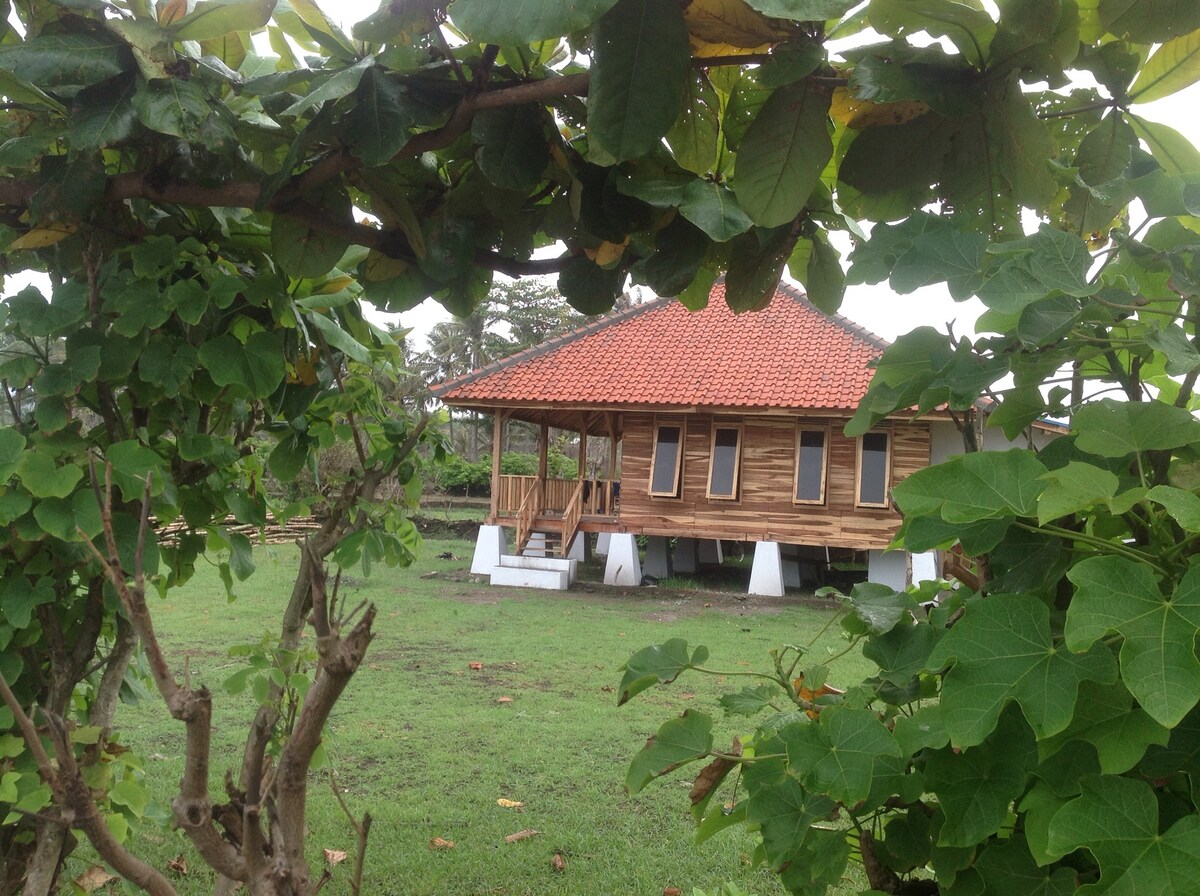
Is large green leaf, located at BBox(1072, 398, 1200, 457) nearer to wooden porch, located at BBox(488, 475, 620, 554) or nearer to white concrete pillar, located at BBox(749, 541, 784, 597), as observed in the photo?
white concrete pillar, located at BBox(749, 541, 784, 597)

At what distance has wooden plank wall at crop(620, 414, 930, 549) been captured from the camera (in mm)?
12078

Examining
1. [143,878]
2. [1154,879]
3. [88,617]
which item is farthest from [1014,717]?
[88,617]

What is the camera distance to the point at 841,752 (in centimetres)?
81

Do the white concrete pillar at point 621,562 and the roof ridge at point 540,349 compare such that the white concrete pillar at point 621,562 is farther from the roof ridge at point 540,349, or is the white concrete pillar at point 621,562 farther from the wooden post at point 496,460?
the roof ridge at point 540,349

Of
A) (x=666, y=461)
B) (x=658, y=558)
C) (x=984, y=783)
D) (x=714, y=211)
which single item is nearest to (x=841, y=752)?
(x=984, y=783)

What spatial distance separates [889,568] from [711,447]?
3.04 m

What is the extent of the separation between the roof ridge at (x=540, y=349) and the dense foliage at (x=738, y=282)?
11156 millimetres

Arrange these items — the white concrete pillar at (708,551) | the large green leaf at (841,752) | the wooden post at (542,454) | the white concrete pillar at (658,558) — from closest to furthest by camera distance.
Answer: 1. the large green leaf at (841,752)
2. the wooden post at (542,454)
3. the white concrete pillar at (658,558)
4. the white concrete pillar at (708,551)

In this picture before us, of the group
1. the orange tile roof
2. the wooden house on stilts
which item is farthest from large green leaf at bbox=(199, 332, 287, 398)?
the wooden house on stilts

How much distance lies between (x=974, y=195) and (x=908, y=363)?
0.29 metres

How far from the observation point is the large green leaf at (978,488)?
0.66 metres

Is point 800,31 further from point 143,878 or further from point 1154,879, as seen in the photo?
point 143,878

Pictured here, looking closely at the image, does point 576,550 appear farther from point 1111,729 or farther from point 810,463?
point 1111,729

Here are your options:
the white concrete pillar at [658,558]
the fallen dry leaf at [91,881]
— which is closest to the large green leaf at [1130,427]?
the fallen dry leaf at [91,881]
